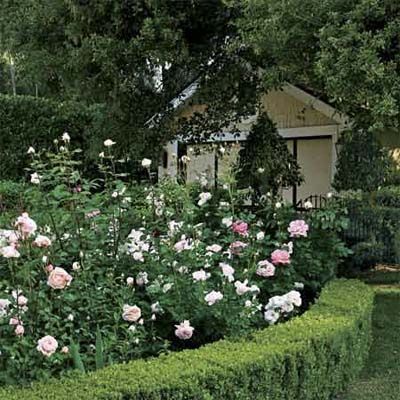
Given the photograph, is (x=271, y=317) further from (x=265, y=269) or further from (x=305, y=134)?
(x=305, y=134)

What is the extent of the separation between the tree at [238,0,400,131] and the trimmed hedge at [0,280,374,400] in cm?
225

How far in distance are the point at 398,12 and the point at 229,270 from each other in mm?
3740

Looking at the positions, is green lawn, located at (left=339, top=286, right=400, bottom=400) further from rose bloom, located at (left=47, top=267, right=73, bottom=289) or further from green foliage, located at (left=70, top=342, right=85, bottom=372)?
rose bloom, located at (left=47, top=267, right=73, bottom=289)

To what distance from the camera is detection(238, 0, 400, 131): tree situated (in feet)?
20.3

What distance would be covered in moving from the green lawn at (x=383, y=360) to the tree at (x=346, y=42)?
199 centimetres

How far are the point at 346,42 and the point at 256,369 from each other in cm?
377

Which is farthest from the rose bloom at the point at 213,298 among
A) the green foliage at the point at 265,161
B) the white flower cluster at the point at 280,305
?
the green foliage at the point at 265,161

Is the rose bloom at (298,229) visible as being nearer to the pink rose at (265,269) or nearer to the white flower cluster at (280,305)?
the pink rose at (265,269)

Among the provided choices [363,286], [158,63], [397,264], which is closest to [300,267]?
[363,286]

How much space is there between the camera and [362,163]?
10.5 metres

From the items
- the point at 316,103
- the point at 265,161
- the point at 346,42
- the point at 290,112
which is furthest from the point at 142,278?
the point at 290,112

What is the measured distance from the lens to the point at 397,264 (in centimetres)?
898

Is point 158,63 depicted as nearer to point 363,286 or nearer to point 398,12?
point 398,12

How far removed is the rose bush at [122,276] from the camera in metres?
3.51
